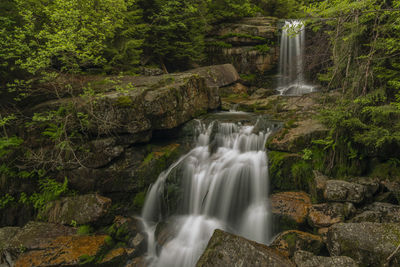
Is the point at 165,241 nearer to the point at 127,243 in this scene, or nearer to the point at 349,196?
the point at 127,243

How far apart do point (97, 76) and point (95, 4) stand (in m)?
2.55

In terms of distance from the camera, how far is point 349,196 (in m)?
4.41

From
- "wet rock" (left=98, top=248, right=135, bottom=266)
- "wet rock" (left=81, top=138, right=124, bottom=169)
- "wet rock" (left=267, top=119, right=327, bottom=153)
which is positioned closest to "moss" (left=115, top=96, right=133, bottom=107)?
"wet rock" (left=81, top=138, right=124, bottom=169)

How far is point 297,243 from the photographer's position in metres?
4.09

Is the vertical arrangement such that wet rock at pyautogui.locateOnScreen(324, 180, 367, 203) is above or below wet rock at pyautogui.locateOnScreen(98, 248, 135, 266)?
above

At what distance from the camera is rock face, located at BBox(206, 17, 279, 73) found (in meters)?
13.5

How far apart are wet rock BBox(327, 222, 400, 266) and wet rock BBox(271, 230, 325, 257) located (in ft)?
1.07

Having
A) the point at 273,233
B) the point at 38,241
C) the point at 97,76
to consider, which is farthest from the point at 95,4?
the point at 273,233

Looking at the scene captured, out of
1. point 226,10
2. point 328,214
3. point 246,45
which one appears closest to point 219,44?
point 246,45

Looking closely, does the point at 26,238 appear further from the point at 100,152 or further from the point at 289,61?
the point at 289,61

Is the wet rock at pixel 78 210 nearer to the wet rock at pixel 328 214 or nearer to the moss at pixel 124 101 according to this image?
the moss at pixel 124 101

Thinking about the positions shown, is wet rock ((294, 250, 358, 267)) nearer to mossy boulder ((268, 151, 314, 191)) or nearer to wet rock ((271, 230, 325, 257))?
wet rock ((271, 230, 325, 257))

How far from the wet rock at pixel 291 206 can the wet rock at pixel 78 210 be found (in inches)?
175

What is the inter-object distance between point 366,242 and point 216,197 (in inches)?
141
